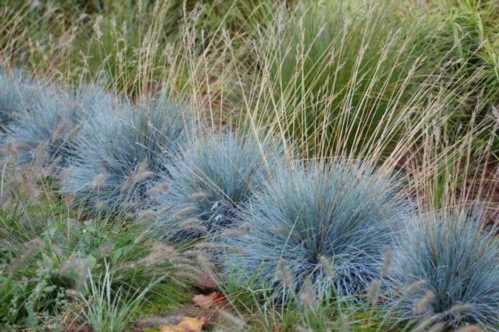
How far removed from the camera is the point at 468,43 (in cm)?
625

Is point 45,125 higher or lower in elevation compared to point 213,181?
lower

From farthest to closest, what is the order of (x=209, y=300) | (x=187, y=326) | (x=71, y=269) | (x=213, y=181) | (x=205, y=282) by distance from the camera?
1. (x=213, y=181)
2. (x=205, y=282)
3. (x=209, y=300)
4. (x=187, y=326)
5. (x=71, y=269)

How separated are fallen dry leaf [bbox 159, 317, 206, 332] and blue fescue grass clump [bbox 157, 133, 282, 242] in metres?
0.75

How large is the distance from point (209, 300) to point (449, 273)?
3.78ft

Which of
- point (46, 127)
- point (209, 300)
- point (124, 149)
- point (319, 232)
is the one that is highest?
point (319, 232)

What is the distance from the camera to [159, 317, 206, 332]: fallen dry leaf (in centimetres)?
352

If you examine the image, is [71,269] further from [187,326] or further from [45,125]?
[45,125]

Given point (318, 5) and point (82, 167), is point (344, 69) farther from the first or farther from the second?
point (82, 167)

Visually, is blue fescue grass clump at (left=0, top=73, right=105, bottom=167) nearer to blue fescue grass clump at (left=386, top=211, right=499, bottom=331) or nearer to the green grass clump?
the green grass clump

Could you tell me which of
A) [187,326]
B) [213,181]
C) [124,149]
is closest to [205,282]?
[187,326]

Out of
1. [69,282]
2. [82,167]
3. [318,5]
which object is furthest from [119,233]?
[318,5]

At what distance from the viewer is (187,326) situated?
3547 millimetres

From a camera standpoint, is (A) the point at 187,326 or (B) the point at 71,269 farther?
(A) the point at 187,326

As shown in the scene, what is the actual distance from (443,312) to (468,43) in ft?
11.2
